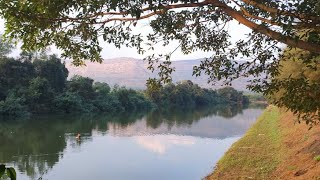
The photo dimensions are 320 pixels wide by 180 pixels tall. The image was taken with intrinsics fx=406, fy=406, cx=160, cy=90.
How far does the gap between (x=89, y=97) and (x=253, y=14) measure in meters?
60.6

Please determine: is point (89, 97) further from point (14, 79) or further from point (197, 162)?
point (197, 162)

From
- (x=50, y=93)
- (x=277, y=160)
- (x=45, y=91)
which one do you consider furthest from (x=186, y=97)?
(x=277, y=160)

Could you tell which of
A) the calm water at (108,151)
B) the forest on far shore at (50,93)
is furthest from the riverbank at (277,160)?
the forest on far shore at (50,93)

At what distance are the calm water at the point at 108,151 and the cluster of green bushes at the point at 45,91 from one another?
895 cm

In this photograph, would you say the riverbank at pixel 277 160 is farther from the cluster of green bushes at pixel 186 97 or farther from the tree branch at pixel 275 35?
the cluster of green bushes at pixel 186 97

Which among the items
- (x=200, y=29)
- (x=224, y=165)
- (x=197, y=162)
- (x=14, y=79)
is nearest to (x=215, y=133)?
(x=197, y=162)

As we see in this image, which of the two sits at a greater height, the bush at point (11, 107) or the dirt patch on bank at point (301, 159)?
the bush at point (11, 107)

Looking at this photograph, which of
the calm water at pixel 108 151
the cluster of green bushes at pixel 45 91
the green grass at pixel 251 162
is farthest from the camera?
the cluster of green bushes at pixel 45 91

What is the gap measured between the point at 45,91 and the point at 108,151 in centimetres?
2980

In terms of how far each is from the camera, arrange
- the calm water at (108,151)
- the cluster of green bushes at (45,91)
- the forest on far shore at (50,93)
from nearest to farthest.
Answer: the calm water at (108,151), the cluster of green bushes at (45,91), the forest on far shore at (50,93)

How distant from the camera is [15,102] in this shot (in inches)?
1793

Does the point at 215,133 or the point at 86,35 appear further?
the point at 215,133

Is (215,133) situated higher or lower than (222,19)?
lower

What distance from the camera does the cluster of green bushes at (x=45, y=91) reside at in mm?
49031
